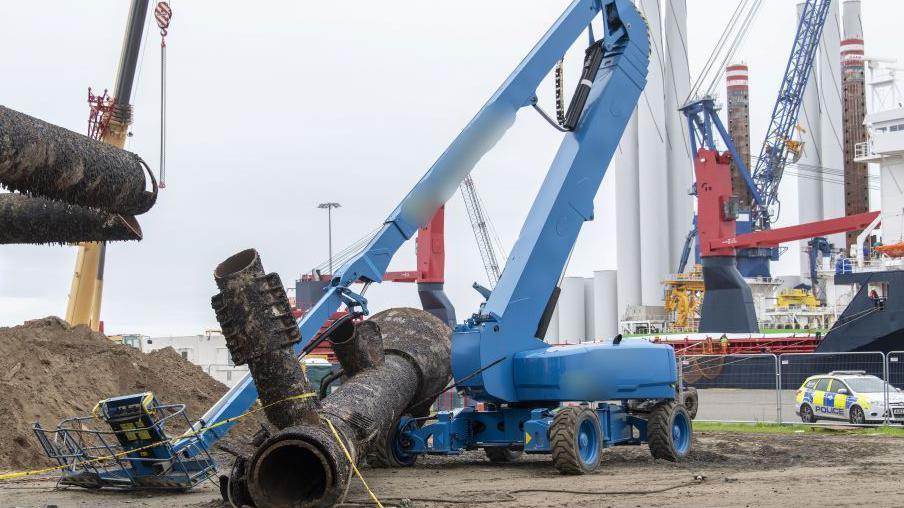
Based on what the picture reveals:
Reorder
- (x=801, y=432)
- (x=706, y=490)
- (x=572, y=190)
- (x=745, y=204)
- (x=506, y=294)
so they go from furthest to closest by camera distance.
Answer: (x=745, y=204) < (x=801, y=432) < (x=572, y=190) < (x=506, y=294) < (x=706, y=490)

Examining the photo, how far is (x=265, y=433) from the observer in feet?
38.0

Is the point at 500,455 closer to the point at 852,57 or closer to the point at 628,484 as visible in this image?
the point at 628,484

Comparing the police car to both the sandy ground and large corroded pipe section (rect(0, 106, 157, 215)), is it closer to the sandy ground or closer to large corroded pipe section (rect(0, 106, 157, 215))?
the sandy ground

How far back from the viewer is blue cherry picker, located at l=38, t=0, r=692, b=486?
15570mm

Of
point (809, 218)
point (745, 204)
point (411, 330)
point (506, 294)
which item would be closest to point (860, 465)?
point (506, 294)

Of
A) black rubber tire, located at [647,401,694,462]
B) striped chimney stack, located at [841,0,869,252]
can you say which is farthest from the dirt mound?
striped chimney stack, located at [841,0,869,252]

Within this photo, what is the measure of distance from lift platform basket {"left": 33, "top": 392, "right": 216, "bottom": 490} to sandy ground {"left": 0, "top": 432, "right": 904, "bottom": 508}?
198mm

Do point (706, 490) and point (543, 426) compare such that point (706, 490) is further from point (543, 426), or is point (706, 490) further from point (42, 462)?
point (42, 462)

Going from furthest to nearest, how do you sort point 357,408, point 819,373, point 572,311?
point 572,311 < point 819,373 < point 357,408

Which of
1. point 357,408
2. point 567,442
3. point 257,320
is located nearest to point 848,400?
point 567,442

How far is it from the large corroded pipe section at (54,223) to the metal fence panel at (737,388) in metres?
22.5

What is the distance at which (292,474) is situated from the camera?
1147 cm

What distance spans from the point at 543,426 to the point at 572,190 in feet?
13.0

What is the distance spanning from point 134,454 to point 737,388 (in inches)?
895
